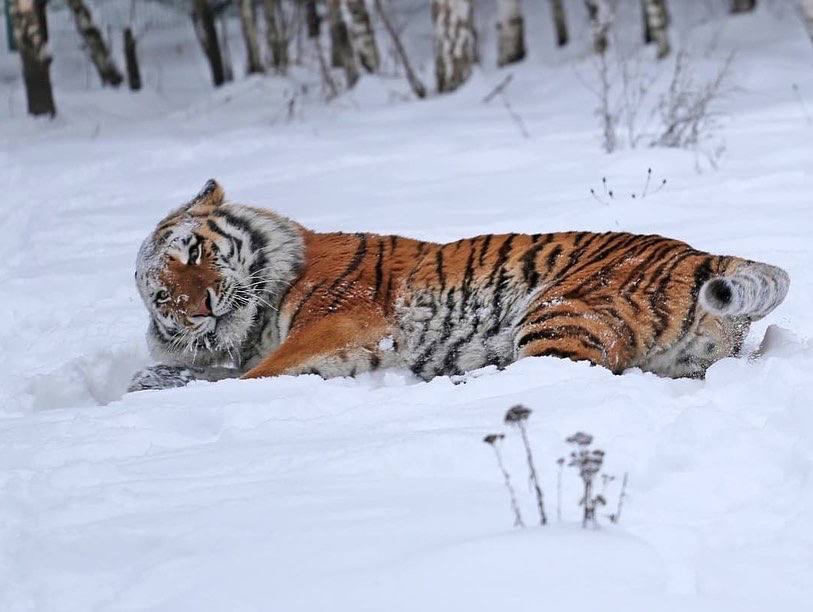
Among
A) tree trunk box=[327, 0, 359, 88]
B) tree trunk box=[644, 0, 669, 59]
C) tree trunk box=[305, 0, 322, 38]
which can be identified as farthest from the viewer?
tree trunk box=[305, 0, 322, 38]

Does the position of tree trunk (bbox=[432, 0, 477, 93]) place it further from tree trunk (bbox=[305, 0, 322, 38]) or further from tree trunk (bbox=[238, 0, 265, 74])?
tree trunk (bbox=[305, 0, 322, 38])

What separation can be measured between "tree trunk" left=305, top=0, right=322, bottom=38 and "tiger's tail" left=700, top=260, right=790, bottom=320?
15717 mm

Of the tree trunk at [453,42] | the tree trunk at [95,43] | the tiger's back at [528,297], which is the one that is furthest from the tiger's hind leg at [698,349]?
the tree trunk at [95,43]

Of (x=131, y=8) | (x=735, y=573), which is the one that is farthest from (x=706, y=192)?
(x=131, y=8)

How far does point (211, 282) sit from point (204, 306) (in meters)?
0.09

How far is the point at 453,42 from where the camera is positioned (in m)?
11.4

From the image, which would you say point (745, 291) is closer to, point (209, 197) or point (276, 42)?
point (209, 197)

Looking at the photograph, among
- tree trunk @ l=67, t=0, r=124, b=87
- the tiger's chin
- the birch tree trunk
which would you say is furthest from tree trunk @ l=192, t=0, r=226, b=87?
the tiger's chin

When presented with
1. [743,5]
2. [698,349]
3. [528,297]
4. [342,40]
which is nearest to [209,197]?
[528,297]

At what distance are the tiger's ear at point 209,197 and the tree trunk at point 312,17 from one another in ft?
46.9

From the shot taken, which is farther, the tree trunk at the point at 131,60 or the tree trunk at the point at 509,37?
the tree trunk at the point at 131,60

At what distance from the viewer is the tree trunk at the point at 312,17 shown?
62.0 feet

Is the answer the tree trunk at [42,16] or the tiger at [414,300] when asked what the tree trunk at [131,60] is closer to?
A: the tree trunk at [42,16]

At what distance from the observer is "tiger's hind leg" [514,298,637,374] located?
363 centimetres
